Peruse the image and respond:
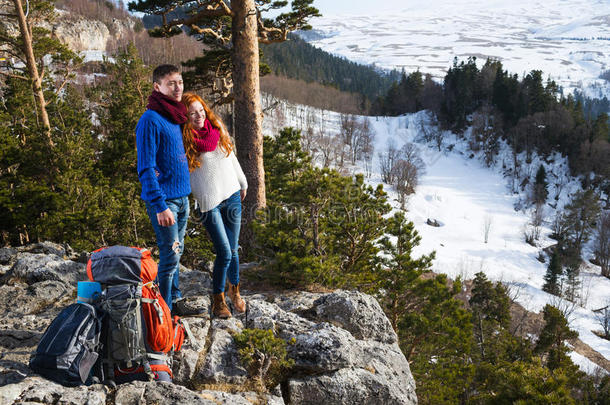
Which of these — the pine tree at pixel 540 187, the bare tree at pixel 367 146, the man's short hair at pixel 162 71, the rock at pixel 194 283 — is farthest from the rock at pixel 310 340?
the pine tree at pixel 540 187

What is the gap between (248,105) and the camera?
25.6 ft

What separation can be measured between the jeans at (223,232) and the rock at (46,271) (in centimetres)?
300

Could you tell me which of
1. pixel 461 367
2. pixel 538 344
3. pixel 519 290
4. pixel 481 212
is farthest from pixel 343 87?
pixel 461 367

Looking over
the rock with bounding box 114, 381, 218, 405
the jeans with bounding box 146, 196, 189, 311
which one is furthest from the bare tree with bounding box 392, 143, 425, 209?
the rock with bounding box 114, 381, 218, 405

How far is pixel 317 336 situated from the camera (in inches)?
145

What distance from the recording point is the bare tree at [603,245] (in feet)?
164

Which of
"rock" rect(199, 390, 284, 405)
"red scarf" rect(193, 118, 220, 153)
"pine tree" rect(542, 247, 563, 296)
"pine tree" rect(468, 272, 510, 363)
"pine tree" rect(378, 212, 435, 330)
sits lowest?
"pine tree" rect(542, 247, 563, 296)

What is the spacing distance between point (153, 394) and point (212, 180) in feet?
5.80

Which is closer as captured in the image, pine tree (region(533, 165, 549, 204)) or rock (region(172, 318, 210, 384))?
rock (region(172, 318, 210, 384))

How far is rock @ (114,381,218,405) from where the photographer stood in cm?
238

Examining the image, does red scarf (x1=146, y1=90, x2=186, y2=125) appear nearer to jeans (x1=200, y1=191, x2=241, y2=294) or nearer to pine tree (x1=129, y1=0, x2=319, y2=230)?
jeans (x1=200, y1=191, x2=241, y2=294)

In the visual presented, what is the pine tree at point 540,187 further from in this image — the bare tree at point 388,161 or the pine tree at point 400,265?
the pine tree at point 400,265

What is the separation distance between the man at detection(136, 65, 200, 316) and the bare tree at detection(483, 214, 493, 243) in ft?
176

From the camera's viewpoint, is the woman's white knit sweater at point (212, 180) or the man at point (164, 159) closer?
the man at point (164, 159)
